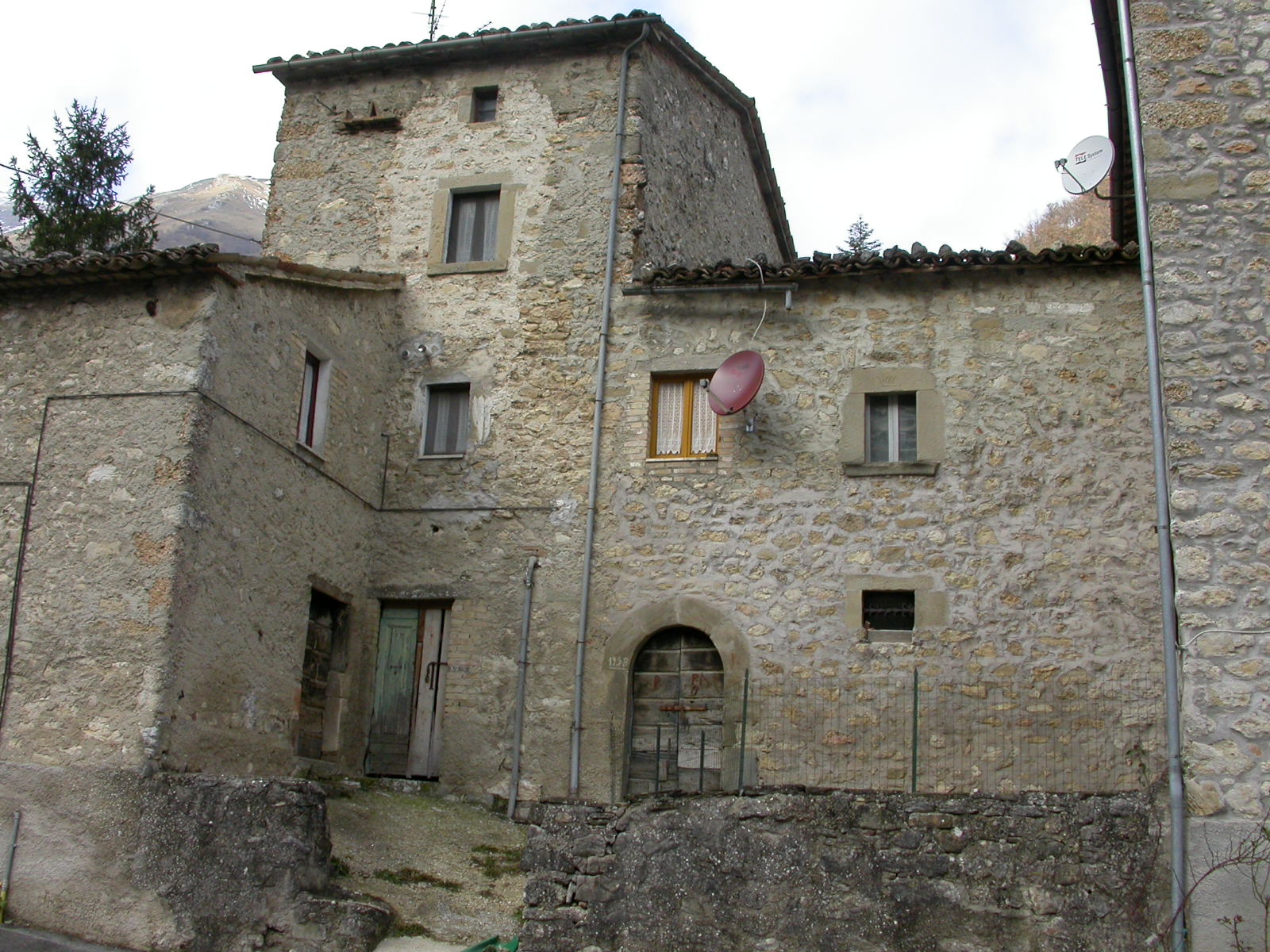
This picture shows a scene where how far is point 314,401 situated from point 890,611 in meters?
5.74

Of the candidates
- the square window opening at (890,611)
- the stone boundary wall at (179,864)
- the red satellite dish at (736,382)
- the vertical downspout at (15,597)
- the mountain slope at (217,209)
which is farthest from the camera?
the mountain slope at (217,209)

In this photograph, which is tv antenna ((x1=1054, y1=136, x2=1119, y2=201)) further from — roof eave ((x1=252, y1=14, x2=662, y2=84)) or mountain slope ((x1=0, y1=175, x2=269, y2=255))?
mountain slope ((x1=0, y1=175, x2=269, y2=255))

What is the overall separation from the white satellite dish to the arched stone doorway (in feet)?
16.7

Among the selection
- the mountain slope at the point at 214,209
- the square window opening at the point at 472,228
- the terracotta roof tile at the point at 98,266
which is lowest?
the terracotta roof tile at the point at 98,266

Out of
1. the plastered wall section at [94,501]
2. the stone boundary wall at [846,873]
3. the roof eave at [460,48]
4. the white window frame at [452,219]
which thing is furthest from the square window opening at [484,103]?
the stone boundary wall at [846,873]

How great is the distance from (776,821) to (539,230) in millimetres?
8187

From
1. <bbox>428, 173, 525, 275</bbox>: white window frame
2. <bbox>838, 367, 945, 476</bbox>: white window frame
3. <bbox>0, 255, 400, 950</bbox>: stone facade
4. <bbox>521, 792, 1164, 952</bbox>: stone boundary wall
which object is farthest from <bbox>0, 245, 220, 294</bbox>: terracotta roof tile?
<bbox>838, 367, 945, 476</bbox>: white window frame

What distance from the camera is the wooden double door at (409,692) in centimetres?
1287

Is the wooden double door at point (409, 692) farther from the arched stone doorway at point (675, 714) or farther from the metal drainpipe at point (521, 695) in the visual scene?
the arched stone doorway at point (675, 714)

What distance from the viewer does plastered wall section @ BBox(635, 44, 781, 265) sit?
1410 centimetres

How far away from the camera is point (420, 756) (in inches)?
506

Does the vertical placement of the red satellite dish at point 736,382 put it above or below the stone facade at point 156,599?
above

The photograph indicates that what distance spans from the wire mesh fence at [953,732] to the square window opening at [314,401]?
15.4ft

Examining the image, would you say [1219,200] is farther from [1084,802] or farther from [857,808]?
[857,808]
